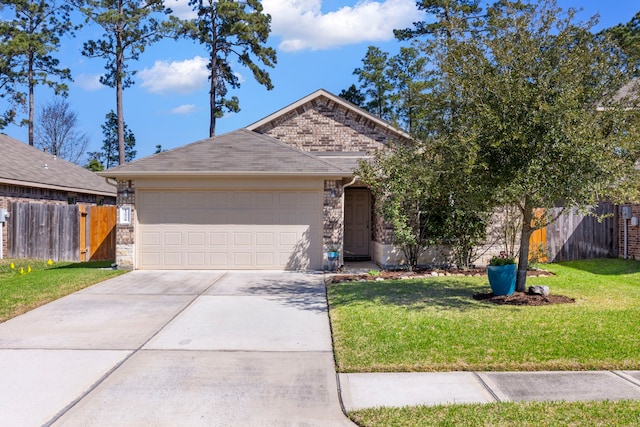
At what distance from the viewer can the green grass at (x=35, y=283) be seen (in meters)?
8.21

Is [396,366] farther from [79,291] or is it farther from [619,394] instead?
[79,291]

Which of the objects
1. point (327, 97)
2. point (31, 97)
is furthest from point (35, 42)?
point (327, 97)

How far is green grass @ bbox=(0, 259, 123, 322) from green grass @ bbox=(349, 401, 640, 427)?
621cm

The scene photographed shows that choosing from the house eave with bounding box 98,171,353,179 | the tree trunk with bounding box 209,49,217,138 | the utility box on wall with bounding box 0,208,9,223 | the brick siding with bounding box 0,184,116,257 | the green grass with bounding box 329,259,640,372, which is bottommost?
the green grass with bounding box 329,259,640,372

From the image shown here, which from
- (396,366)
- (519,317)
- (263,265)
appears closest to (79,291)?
(263,265)

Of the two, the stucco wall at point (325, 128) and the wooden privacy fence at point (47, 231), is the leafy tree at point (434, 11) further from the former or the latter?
the wooden privacy fence at point (47, 231)

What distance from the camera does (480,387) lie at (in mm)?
4543

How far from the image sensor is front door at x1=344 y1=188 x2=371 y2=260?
15.7 metres

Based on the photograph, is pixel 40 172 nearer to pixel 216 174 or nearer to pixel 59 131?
pixel 216 174

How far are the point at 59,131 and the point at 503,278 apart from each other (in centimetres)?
4160

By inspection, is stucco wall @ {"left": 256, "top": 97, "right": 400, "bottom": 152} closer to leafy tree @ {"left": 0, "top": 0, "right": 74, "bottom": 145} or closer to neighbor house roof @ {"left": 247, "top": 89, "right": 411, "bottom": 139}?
neighbor house roof @ {"left": 247, "top": 89, "right": 411, "bottom": 139}

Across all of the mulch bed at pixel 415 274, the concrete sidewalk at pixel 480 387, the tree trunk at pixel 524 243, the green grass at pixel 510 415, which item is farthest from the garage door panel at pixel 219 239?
the green grass at pixel 510 415

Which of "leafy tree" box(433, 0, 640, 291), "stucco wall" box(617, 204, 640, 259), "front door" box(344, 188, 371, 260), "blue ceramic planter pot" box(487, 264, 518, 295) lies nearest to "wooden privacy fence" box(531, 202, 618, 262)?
"stucco wall" box(617, 204, 640, 259)

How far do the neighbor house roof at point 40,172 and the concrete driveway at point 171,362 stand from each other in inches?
363
